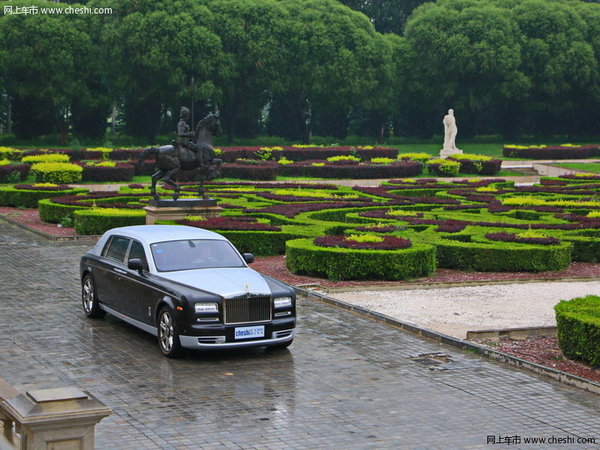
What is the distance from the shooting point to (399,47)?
238ft

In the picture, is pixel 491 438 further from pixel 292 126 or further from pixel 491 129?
pixel 491 129

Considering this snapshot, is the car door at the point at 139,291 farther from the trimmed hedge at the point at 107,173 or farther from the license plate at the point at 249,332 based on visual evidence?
the trimmed hedge at the point at 107,173

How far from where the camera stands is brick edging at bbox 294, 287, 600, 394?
11742 millimetres

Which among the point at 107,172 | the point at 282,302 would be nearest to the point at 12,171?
the point at 107,172

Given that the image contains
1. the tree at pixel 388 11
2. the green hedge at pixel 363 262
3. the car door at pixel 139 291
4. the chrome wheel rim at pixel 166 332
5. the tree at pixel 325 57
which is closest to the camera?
the chrome wheel rim at pixel 166 332

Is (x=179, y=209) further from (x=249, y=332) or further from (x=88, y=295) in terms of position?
(x=249, y=332)

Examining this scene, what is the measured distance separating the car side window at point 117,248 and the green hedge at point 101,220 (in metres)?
10.4

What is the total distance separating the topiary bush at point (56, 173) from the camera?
38844 millimetres

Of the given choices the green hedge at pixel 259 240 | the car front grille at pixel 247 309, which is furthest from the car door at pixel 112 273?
the green hedge at pixel 259 240

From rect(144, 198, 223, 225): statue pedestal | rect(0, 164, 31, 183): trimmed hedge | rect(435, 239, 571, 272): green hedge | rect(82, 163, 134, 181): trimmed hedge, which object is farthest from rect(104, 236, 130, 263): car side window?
rect(82, 163, 134, 181): trimmed hedge

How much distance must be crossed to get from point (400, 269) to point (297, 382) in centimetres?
744

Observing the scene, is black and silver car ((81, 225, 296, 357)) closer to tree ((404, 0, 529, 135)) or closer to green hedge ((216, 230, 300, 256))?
green hedge ((216, 230, 300, 256))

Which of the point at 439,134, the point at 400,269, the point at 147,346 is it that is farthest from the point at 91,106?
the point at 147,346

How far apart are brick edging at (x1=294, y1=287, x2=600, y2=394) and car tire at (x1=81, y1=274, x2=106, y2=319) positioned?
12.8 feet
